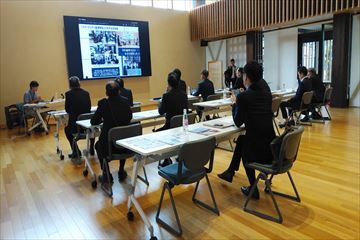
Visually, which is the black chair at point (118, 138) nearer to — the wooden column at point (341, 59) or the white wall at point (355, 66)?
the wooden column at point (341, 59)

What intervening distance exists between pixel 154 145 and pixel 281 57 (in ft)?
35.9

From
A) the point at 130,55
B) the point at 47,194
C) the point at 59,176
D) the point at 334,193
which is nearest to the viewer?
the point at 334,193

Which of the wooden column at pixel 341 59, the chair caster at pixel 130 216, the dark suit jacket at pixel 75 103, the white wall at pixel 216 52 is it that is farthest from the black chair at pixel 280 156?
the white wall at pixel 216 52

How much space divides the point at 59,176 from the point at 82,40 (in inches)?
254

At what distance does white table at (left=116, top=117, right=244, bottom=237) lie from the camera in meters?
2.57

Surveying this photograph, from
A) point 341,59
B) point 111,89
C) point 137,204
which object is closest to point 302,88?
point 341,59

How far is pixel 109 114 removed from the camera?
358 cm

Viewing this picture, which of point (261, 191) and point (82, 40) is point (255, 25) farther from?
point (261, 191)

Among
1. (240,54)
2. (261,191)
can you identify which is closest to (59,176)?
(261,191)

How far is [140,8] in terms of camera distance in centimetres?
1095

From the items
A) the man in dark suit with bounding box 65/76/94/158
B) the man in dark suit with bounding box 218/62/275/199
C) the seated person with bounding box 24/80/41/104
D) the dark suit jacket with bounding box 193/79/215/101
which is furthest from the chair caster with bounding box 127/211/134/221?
the seated person with bounding box 24/80/41/104

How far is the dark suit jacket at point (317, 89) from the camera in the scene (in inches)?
270

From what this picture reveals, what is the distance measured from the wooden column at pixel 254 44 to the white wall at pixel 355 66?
10.4 ft

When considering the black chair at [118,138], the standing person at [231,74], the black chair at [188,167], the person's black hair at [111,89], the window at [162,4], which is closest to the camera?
the black chair at [188,167]
